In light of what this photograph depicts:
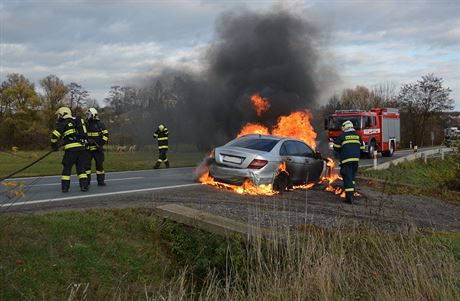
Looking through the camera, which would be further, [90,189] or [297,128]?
[297,128]

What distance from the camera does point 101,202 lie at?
299 inches

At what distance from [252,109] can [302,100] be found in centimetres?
259

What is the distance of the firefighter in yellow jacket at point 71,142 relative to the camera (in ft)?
28.6

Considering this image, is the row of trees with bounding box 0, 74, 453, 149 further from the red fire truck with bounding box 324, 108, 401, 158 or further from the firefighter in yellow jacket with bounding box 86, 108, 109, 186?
the firefighter in yellow jacket with bounding box 86, 108, 109, 186

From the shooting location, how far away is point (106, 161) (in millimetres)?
20859

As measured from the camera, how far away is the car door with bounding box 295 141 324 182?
34.1ft

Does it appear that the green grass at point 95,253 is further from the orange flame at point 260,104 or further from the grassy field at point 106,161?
the orange flame at point 260,104

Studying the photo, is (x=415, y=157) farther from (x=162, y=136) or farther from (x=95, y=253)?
(x=95, y=253)

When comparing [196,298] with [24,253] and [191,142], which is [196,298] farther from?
[191,142]

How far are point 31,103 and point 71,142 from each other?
4032cm

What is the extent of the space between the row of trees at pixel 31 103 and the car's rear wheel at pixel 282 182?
34116 millimetres

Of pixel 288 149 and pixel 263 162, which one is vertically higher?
pixel 288 149

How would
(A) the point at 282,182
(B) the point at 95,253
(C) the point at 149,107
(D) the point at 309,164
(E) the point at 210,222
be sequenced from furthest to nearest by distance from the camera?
(C) the point at 149,107 → (D) the point at 309,164 → (A) the point at 282,182 → (E) the point at 210,222 → (B) the point at 95,253

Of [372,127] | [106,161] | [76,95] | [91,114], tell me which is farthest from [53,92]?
[91,114]
